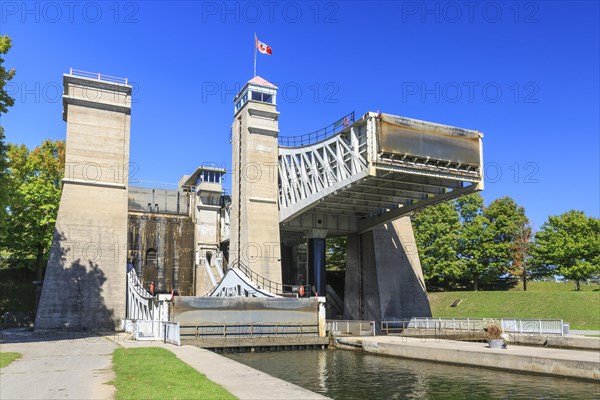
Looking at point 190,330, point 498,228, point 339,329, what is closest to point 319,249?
point 339,329

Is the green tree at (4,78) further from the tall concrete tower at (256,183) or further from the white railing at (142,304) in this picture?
the tall concrete tower at (256,183)

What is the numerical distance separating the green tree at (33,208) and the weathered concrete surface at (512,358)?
34405mm

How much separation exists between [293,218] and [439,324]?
590 inches

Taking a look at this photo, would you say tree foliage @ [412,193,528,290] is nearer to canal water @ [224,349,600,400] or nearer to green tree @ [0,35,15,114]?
canal water @ [224,349,600,400]

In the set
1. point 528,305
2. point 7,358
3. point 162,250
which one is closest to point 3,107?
point 7,358

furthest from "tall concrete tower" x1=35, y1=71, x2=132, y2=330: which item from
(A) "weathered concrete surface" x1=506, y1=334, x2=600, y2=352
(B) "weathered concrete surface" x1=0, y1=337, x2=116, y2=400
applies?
(A) "weathered concrete surface" x1=506, y1=334, x2=600, y2=352

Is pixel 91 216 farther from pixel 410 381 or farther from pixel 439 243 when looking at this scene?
pixel 439 243

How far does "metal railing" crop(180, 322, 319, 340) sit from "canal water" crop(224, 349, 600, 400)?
640 cm

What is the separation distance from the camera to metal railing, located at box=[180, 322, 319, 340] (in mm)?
32844

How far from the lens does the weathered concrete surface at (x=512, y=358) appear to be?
19266 mm

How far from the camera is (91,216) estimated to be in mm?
41875

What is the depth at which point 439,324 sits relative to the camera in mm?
37719

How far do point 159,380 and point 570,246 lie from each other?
56.3m

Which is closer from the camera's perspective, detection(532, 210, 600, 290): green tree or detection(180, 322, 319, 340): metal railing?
detection(180, 322, 319, 340): metal railing
